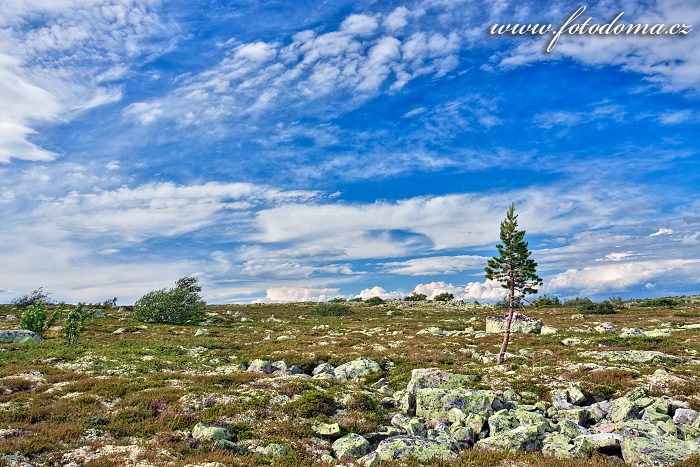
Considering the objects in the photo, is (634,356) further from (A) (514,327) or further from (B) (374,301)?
(B) (374,301)

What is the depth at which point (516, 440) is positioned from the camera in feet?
48.8

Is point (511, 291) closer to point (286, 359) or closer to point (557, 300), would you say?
point (286, 359)

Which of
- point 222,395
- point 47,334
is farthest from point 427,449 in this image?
point 47,334

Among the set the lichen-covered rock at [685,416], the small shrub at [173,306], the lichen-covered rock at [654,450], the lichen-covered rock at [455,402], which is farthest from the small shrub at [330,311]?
the lichen-covered rock at [654,450]

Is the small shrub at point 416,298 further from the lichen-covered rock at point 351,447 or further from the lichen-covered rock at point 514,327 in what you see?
the lichen-covered rock at point 351,447

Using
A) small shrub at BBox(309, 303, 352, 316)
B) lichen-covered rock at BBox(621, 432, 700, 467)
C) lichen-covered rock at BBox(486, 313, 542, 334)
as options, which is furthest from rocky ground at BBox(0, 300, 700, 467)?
small shrub at BBox(309, 303, 352, 316)

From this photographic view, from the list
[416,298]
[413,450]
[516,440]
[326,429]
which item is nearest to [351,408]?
[326,429]

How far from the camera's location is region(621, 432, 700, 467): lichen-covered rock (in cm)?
1281

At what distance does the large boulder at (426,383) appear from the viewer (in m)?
20.7

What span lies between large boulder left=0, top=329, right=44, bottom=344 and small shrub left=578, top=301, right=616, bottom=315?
91.9 m

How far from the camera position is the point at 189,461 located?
14.0 meters

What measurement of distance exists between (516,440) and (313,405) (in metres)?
9.43

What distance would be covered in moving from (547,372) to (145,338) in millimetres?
40736

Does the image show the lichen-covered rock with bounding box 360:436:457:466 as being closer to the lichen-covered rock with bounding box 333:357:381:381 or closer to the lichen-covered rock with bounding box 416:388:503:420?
the lichen-covered rock with bounding box 416:388:503:420
